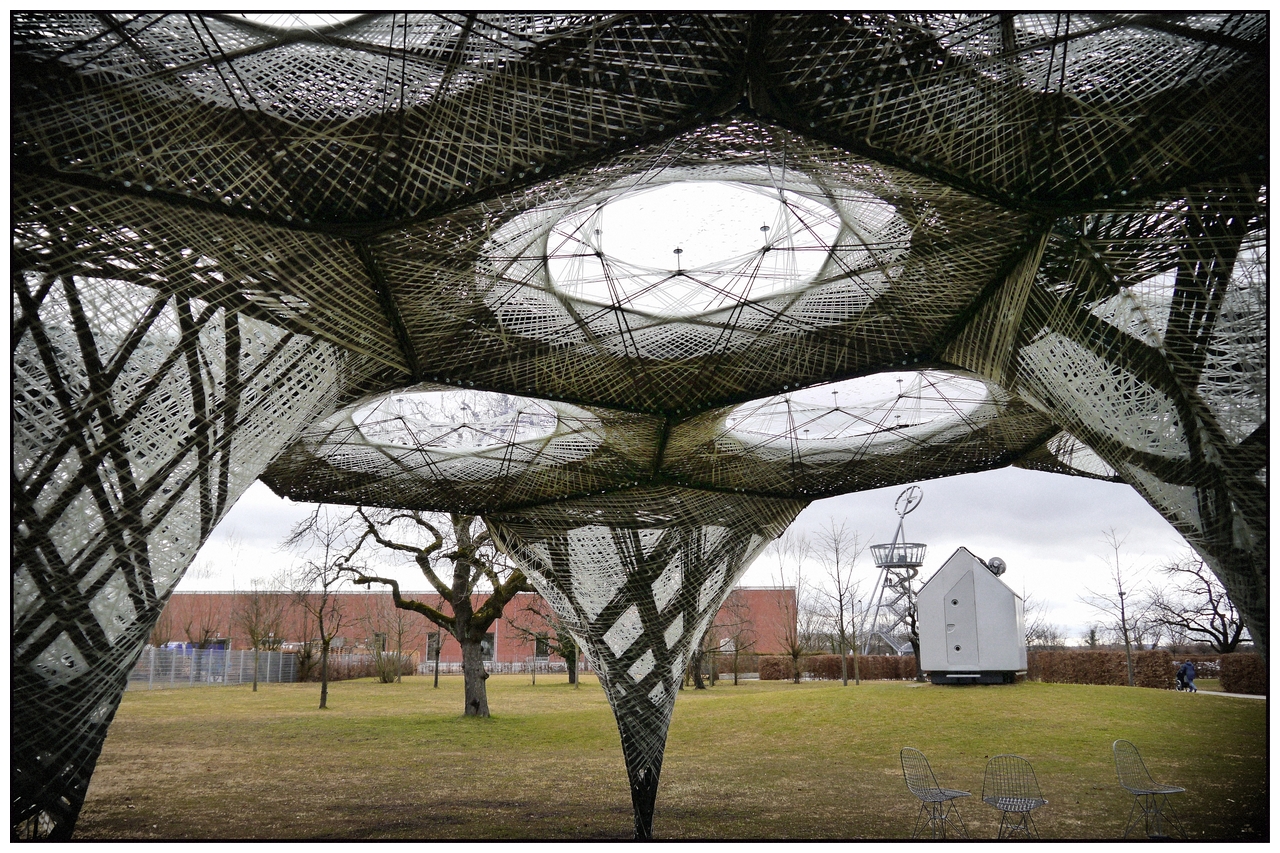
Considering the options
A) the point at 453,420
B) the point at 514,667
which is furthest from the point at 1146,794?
the point at 514,667

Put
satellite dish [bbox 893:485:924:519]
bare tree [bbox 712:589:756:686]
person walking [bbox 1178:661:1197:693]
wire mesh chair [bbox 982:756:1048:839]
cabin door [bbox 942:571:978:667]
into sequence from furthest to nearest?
bare tree [bbox 712:589:756:686]
satellite dish [bbox 893:485:924:519]
cabin door [bbox 942:571:978:667]
person walking [bbox 1178:661:1197:693]
wire mesh chair [bbox 982:756:1048:839]

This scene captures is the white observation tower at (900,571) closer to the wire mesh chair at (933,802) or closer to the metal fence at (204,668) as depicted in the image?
the wire mesh chair at (933,802)

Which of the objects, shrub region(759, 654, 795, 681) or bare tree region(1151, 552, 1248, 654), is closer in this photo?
bare tree region(1151, 552, 1248, 654)

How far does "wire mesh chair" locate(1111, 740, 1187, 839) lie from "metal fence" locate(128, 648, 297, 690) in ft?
125

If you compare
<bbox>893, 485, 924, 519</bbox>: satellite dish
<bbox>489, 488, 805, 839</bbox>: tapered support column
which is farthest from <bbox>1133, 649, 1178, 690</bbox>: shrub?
<bbox>489, 488, 805, 839</bbox>: tapered support column

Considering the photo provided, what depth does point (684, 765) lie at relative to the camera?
20703 millimetres

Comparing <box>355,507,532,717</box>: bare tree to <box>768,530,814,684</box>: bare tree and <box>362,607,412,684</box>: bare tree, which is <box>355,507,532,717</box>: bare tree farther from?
<box>768,530,814,684</box>: bare tree

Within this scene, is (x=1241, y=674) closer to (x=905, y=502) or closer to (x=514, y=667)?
(x=905, y=502)

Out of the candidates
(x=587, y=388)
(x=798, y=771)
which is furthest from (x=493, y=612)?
(x=587, y=388)

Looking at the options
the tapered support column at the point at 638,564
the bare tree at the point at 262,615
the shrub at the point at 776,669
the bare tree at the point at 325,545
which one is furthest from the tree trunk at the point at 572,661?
the tapered support column at the point at 638,564

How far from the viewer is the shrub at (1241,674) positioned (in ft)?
80.1

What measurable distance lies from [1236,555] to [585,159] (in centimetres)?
728

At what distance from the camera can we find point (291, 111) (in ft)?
23.9

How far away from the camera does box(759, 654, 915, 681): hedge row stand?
1593 inches
